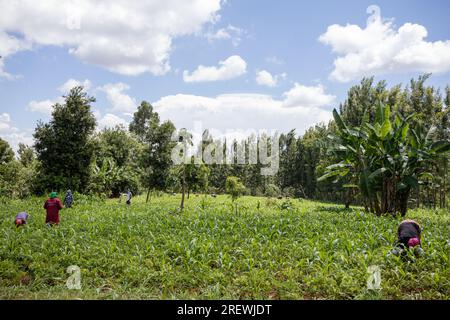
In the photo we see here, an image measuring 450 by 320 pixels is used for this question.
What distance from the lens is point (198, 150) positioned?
121 feet

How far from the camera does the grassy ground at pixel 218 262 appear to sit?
5938 millimetres

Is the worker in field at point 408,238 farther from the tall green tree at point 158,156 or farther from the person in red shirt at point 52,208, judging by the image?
the tall green tree at point 158,156

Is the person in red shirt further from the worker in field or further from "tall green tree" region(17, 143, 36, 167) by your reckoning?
"tall green tree" region(17, 143, 36, 167)

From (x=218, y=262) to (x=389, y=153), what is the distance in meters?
10.2

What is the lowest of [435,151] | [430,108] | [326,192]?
[326,192]

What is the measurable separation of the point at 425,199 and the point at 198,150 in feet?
73.3

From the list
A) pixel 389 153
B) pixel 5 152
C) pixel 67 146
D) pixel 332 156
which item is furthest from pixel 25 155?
pixel 389 153

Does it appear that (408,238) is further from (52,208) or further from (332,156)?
(332,156)

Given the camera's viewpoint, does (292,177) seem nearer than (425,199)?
No
